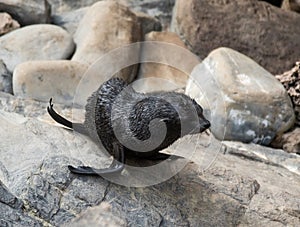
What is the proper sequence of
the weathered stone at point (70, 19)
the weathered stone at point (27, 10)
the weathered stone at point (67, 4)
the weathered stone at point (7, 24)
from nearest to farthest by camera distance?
the weathered stone at point (7, 24), the weathered stone at point (27, 10), the weathered stone at point (70, 19), the weathered stone at point (67, 4)

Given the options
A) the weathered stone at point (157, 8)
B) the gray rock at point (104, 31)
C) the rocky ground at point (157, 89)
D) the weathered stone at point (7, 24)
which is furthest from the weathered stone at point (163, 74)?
the weathered stone at point (7, 24)

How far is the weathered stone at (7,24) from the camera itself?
3977mm

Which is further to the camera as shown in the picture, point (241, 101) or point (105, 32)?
point (105, 32)

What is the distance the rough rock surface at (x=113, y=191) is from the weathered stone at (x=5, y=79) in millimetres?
878

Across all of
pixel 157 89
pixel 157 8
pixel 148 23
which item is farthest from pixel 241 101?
pixel 157 8

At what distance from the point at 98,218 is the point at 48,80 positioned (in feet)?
5.25

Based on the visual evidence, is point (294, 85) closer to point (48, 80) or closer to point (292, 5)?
point (292, 5)

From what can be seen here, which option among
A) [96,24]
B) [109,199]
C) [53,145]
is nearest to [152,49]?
[96,24]

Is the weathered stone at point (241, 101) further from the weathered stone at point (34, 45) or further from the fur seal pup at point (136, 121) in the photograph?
the fur seal pup at point (136, 121)

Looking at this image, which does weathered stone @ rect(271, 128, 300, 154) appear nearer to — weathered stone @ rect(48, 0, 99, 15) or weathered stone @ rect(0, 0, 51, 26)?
weathered stone @ rect(0, 0, 51, 26)

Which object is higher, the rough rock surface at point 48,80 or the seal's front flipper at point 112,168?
the seal's front flipper at point 112,168

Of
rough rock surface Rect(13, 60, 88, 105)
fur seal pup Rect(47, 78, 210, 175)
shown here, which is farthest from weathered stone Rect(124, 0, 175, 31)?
fur seal pup Rect(47, 78, 210, 175)

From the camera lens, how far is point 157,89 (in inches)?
135

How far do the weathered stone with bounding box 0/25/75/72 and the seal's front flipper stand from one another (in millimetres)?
1707
